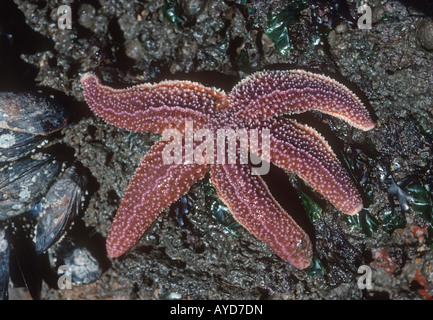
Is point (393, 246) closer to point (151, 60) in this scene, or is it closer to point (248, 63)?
point (248, 63)

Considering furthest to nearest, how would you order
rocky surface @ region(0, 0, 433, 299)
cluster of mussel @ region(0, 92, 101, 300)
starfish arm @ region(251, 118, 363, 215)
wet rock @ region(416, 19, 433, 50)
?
rocky surface @ region(0, 0, 433, 299)
cluster of mussel @ region(0, 92, 101, 300)
wet rock @ region(416, 19, 433, 50)
starfish arm @ region(251, 118, 363, 215)

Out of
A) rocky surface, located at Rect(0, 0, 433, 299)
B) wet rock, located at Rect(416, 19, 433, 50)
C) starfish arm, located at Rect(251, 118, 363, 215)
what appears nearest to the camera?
starfish arm, located at Rect(251, 118, 363, 215)

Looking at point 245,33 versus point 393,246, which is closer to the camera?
point 245,33

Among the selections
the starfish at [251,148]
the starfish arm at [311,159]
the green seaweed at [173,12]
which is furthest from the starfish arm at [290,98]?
the green seaweed at [173,12]

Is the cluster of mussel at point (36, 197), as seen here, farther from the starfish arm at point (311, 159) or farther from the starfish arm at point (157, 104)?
the starfish arm at point (311, 159)

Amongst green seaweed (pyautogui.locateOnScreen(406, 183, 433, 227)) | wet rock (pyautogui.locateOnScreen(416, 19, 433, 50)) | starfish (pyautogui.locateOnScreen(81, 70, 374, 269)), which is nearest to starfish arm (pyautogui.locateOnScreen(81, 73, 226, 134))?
starfish (pyautogui.locateOnScreen(81, 70, 374, 269))

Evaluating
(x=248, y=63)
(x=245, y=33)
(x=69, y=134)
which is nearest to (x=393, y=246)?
(x=248, y=63)

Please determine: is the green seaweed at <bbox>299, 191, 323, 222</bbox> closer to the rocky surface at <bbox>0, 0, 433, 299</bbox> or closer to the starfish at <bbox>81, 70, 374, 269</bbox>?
the rocky surface at <bbox>0, 0, 433, 299</bbox>
